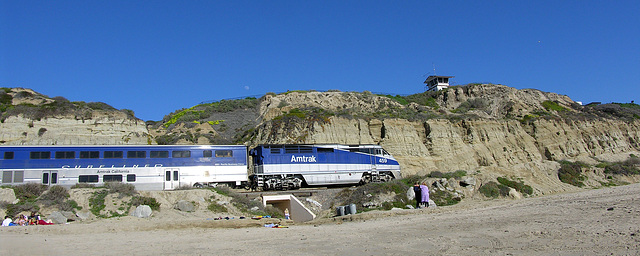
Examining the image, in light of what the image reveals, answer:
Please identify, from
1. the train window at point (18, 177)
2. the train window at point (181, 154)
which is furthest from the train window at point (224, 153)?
the train window at point (18, 177)

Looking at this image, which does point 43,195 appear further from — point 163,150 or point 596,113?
point 596,113

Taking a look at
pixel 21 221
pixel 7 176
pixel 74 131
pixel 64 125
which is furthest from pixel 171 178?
pixel 64 125

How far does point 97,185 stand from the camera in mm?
27000

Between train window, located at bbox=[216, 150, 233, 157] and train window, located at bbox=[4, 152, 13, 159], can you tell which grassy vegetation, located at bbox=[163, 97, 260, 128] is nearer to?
train window, located at bbox=[216, 150, 233, 157]

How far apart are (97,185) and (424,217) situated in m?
20.1

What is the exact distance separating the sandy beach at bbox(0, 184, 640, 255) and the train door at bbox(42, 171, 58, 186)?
38.8ft

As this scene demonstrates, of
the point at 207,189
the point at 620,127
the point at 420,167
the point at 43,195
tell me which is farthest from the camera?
the point at 620,127

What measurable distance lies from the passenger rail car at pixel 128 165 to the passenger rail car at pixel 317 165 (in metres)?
1.59

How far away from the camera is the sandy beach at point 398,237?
10.5 metres

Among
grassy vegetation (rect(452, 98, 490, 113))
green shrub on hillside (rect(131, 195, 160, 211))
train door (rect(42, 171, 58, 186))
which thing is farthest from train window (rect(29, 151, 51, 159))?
grassy vegetation (rect(452, 98, 490, 113))

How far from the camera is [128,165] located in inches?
1118

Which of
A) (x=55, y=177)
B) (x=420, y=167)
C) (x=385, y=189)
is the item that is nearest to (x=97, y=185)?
(x=55, y=177)

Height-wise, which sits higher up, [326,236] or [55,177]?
[55,177]

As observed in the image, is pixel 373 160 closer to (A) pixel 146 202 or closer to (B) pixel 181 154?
(B) pixel 181 154
